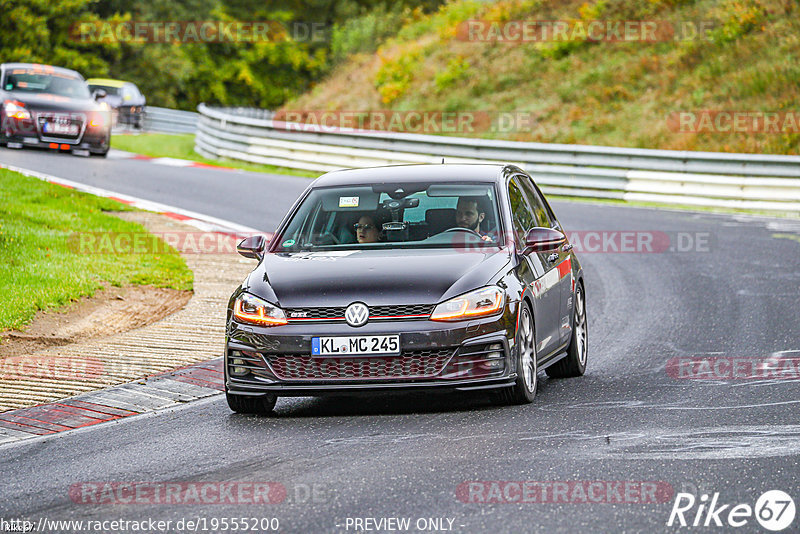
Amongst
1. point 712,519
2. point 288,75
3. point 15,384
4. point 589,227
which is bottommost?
point 288,75

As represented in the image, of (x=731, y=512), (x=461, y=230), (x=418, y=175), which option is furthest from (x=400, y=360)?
(x=731, y=512)

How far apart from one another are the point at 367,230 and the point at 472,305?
1.32 m

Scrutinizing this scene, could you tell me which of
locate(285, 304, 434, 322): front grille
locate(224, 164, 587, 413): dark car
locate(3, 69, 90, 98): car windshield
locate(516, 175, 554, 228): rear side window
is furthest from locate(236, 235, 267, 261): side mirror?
locate(3, 69, 90, 98): car windshield

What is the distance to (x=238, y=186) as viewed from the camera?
24.0m

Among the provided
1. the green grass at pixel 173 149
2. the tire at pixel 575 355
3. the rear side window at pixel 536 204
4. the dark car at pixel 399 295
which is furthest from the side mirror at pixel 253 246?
the green grass at pixel 173 149

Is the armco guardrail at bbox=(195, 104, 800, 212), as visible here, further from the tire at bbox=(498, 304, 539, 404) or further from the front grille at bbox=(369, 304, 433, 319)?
the front grille at bbox=(369, 304, 433, 319)

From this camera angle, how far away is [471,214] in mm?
8875

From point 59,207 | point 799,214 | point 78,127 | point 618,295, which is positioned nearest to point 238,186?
point 78,127

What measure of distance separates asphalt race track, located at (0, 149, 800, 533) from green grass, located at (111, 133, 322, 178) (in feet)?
60.2

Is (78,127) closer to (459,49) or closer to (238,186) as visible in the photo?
(238,186)

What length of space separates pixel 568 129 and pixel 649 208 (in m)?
9.08

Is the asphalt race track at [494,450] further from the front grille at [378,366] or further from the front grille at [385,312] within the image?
the front grille at [385,312]

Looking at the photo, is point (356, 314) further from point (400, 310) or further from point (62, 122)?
point (62, 122)

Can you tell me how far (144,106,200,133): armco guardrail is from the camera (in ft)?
149
